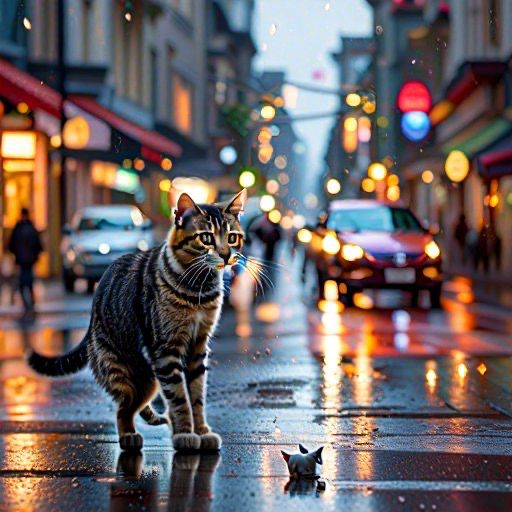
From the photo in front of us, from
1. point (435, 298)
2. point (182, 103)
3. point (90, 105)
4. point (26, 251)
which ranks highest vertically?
point (182, 103)

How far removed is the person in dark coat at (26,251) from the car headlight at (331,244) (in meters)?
4.94

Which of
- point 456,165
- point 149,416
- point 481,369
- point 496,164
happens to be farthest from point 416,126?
point 456,165

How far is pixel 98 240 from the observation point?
28.6 m

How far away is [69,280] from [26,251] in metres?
7.03

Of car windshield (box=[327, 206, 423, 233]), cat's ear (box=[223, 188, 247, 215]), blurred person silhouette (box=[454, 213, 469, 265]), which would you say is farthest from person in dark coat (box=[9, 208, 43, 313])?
blurred person silhouette (box=[454, 213, 469, 265])

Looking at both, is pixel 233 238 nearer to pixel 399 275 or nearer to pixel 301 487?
pixel 301 487

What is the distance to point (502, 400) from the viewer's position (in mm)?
9547

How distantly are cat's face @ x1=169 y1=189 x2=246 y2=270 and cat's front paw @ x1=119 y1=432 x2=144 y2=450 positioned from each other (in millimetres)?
1056

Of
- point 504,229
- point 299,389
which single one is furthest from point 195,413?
point 504,229

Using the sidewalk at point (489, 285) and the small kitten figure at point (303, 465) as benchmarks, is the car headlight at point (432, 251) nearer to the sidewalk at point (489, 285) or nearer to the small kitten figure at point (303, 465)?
the sidewalk at point (489, 285)

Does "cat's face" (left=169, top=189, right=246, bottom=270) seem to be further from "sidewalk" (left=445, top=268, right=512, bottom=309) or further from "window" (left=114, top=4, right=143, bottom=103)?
"window" (left=114, top=4, right=143, bottom=103)

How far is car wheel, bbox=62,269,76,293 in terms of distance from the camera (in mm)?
28047

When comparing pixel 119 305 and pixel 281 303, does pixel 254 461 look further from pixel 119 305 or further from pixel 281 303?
pixel 281 303

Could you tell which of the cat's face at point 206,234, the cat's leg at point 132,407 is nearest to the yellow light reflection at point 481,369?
the cat's leg at point 132,407
